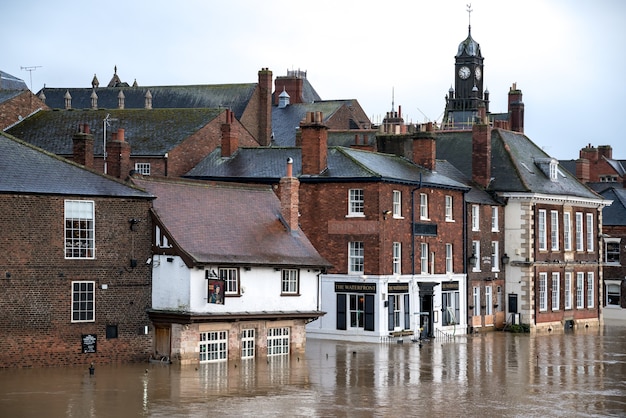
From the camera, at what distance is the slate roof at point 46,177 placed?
139ft

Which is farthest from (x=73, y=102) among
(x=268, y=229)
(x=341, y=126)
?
(x=268, y=229)

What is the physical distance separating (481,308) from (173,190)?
2436 centimetres

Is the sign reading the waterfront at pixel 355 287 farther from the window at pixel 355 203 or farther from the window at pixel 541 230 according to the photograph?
the window at pixel 541 230

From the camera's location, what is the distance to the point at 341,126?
94688 mm

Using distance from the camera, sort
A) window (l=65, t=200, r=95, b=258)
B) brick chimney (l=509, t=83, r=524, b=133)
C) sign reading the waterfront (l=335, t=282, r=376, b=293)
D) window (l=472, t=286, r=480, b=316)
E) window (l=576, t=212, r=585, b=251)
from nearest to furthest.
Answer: window (l=65, t=200, r=95, b=258) < sign reading the waterfront (l=335, t=282, r=376, b=293) < window (l=472, t=286, r=480, b=316) < window (l=576, t=212, r=585, b=251) < brick chimney (l=509, t=83, r=524, b=133)

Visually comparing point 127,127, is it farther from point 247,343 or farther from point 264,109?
point 247,343

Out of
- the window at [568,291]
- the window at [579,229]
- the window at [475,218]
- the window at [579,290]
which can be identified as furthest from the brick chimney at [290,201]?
the window at [579,290]

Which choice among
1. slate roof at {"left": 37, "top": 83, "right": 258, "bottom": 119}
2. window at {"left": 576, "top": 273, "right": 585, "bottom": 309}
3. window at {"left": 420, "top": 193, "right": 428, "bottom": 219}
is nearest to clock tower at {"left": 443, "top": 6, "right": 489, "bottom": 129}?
slate roof at {"left": 37, "top": 83, "right": 258, "bottom": 119}

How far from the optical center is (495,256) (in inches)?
2667

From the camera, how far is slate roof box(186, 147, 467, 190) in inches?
2248

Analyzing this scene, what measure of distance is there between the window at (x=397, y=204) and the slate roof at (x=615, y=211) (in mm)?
27444

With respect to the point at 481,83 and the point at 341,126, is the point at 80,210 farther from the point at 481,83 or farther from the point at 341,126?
the point at 481,83

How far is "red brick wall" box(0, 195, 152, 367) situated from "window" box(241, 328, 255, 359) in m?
3.82

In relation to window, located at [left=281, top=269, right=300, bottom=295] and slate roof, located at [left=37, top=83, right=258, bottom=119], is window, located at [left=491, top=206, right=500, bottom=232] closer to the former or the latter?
window, located at [left=281, top=269, right=300, bottom=295]
